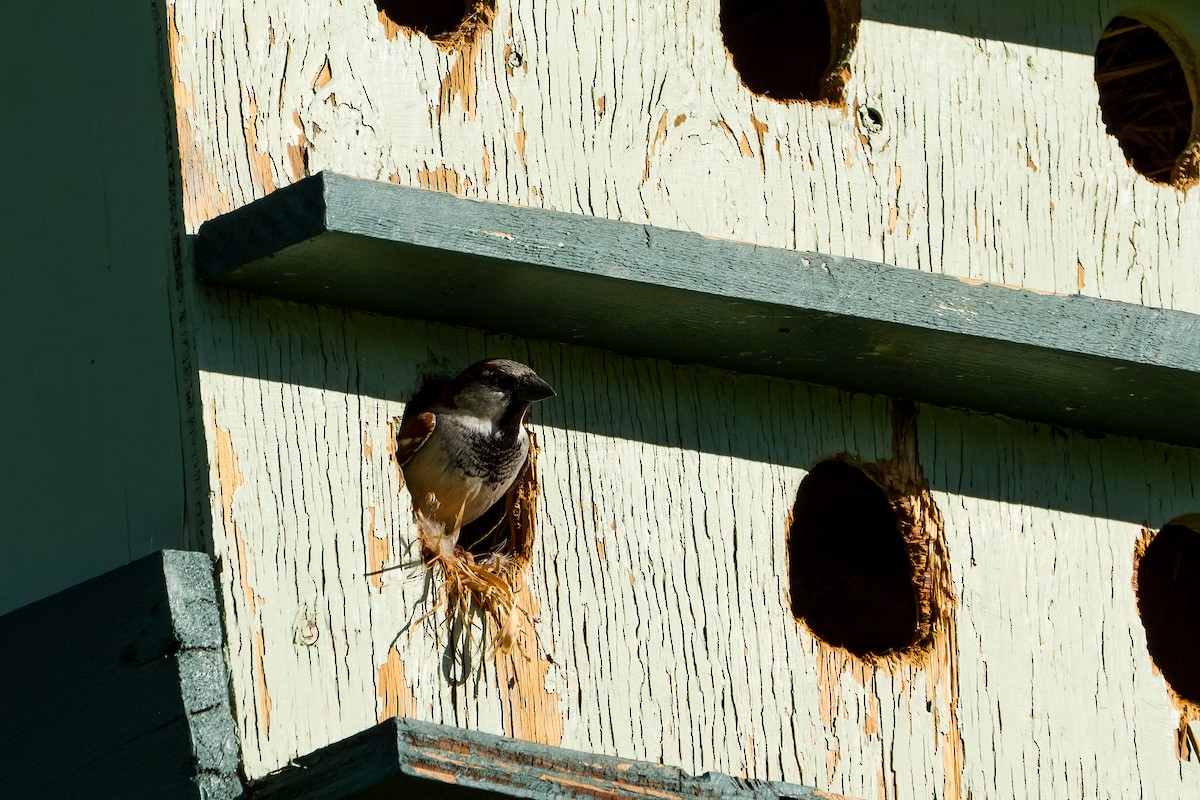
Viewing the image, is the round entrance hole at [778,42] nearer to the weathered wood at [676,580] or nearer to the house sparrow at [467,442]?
the weathered wood at [676,580]

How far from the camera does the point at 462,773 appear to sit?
2473 millimetres

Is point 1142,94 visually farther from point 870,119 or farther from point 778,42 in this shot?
point 870,119

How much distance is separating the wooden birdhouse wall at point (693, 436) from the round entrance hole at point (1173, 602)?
0.38 meters

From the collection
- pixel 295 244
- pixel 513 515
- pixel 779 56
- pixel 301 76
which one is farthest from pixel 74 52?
pixel 779 56

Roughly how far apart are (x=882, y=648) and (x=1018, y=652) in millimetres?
499

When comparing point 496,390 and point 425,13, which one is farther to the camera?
point 425,13

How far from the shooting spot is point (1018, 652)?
3512mm

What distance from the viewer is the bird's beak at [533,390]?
3195mm

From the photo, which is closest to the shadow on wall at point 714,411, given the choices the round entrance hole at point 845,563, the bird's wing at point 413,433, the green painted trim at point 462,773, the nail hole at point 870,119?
the bird's wing at point 413,433

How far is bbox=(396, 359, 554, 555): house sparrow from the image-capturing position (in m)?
3.21

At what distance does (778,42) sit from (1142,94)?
766mm

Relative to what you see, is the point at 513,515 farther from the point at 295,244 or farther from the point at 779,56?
the point at 779,56

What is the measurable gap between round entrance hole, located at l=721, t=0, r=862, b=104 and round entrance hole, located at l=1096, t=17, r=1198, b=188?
23.7 inches

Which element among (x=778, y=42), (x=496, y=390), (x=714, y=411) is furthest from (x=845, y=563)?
(x=496, y=390)
